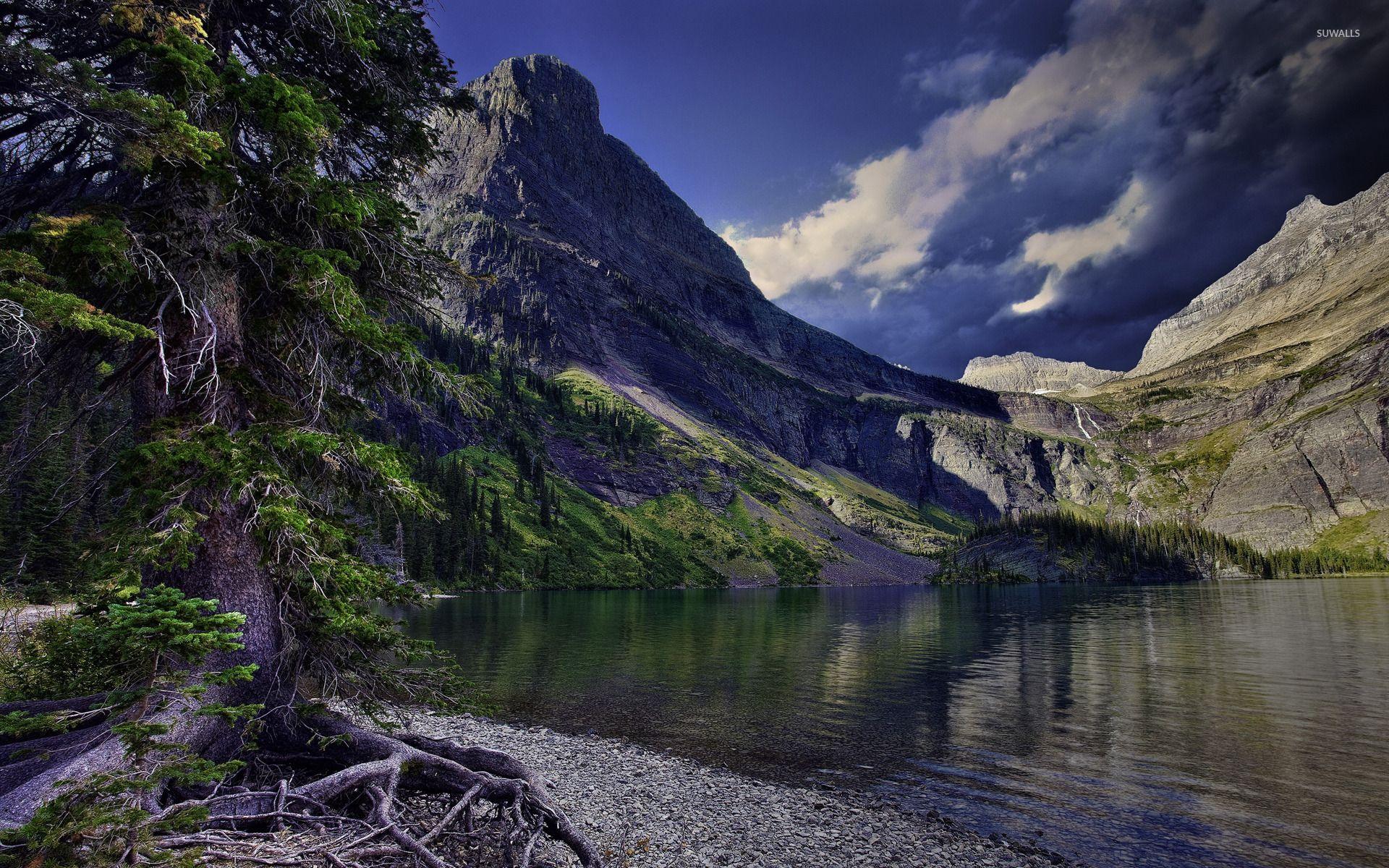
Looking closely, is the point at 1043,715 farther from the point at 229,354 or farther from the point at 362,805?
the point at 229,354

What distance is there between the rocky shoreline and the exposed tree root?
4.35 feet

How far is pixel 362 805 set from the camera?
1056 cm

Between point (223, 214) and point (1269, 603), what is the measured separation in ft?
455

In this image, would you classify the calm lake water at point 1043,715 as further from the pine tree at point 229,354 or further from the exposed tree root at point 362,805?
the pine tree at point 229,354

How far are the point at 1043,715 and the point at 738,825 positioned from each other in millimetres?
20435

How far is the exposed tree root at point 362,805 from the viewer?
8.71 m

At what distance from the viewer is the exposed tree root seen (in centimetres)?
871

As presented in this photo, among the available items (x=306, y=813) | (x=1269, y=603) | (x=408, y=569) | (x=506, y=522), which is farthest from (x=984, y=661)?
(x=506, y=522)

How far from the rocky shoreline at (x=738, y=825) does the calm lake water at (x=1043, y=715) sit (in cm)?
145

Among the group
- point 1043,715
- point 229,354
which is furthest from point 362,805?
point 1043,715

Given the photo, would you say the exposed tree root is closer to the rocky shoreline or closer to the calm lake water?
the rocky shoreline

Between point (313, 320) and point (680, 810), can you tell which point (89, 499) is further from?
point (680, 810)

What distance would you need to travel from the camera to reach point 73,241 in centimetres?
939

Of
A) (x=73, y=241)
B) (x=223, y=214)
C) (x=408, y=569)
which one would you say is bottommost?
(x=408, y=569)
